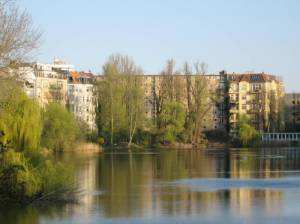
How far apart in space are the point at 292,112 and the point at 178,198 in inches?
4376

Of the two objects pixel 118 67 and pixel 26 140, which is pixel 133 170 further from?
pixel 118 67

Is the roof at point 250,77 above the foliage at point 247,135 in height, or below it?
above

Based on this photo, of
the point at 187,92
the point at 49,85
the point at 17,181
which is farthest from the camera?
the point at 49,85

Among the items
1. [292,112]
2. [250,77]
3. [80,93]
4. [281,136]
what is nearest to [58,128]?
[80,93]

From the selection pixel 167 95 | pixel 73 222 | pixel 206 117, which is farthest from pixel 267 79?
pixel 73 222

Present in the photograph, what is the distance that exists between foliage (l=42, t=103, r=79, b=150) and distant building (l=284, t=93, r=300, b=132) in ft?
174

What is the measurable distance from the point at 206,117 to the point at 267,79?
26440 millimetres

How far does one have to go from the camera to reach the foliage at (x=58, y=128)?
7381cm

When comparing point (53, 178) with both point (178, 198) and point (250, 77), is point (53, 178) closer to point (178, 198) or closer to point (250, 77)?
point (178, 198)

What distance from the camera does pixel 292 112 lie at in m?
138

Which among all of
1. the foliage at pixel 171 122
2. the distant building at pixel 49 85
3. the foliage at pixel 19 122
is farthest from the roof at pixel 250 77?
the foliage at pixel 19 122

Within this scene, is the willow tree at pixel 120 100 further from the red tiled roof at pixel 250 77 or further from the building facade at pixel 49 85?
the red tiled roof at pixel 250 77

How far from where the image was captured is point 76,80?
11838 centimetres

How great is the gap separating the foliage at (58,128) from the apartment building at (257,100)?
3957 centimetres
